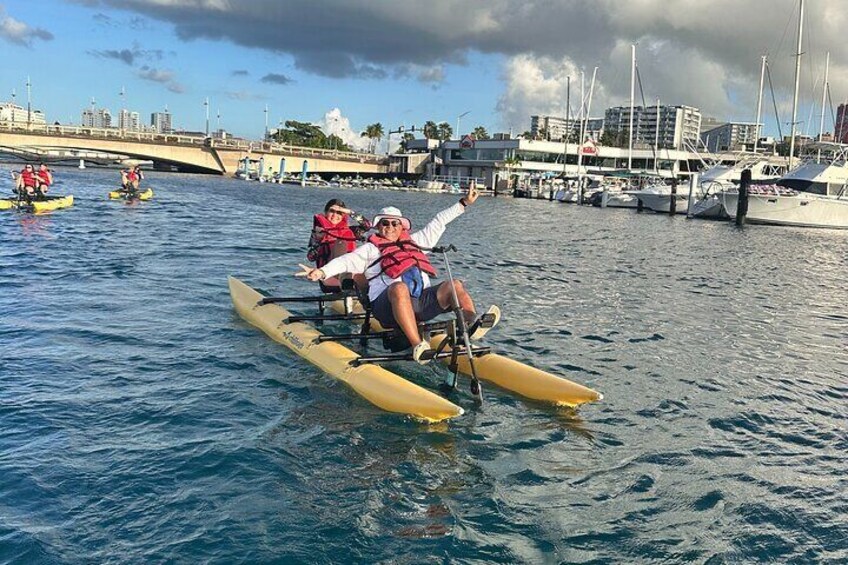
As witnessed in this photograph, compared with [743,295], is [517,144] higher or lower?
higher

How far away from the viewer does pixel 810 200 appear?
46750mm

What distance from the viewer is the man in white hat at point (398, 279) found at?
8305mm

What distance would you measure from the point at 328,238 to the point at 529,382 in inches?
199

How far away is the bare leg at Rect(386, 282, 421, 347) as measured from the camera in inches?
324

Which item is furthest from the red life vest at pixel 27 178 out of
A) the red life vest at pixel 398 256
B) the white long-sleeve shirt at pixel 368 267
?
the red life vest at pixel 398 256

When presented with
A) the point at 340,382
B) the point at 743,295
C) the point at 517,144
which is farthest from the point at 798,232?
the point at 517,144

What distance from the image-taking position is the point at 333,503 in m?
5.82

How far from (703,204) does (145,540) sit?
54.9 meters

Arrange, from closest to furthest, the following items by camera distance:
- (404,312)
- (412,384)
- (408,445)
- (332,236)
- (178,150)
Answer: (408,445) < (412,384) < (404,312) < (332,236) < (178,150)

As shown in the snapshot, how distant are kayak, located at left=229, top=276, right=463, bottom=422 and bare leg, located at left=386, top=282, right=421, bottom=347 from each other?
52 cm

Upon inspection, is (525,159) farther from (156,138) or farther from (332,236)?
(332,236)

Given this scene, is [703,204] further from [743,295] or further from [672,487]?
[672,487]

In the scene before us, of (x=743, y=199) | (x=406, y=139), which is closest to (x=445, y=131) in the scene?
(x=406, y=139)

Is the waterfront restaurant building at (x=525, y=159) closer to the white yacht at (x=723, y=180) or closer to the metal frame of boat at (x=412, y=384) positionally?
the white yacht at (x=723, y=180)
